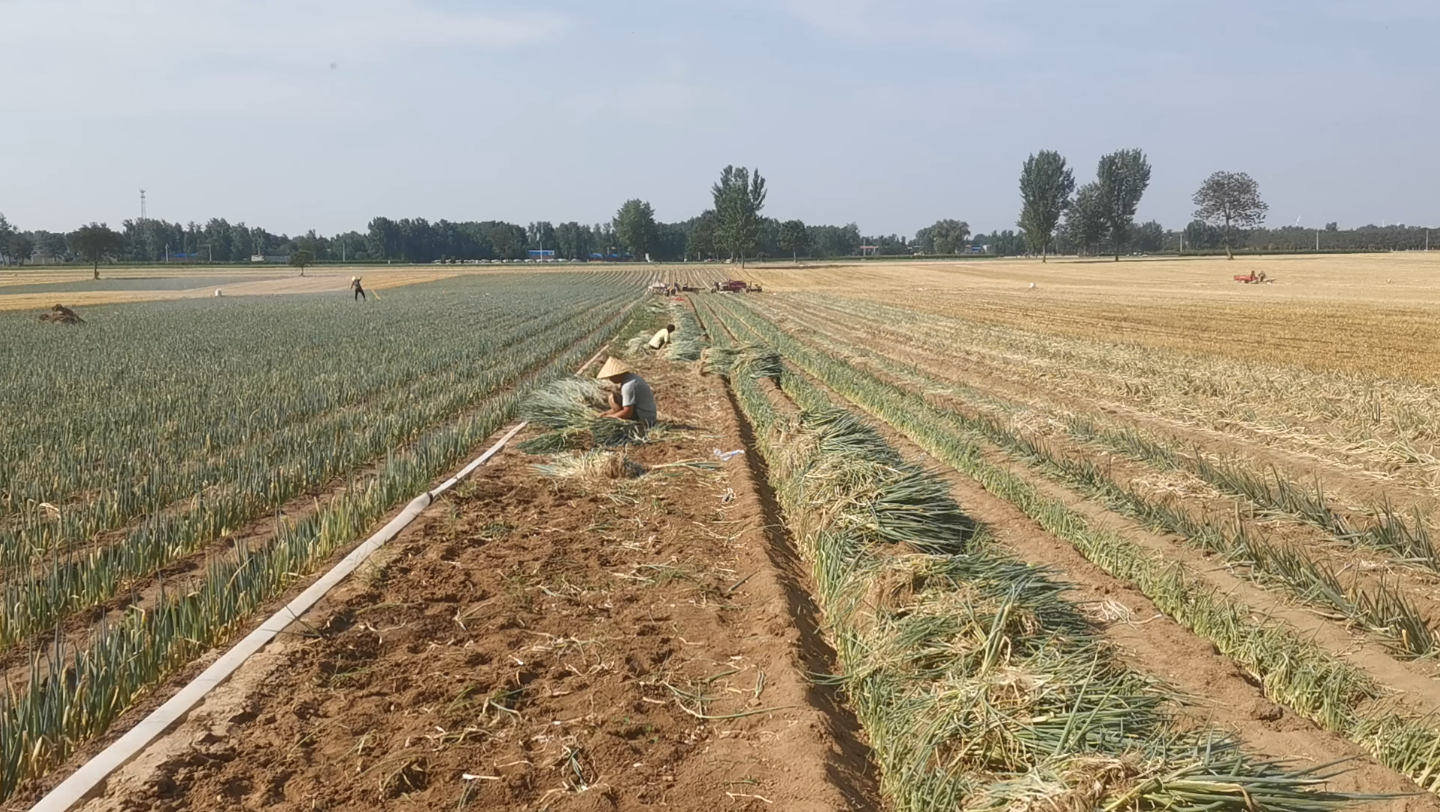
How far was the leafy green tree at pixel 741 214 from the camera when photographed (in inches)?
3816

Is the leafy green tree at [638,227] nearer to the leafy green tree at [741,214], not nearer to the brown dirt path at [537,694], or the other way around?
the leafy green tree at [741,214]

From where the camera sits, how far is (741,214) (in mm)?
96750

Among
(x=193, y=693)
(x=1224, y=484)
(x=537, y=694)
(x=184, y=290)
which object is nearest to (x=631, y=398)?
(x=1224, y=484)

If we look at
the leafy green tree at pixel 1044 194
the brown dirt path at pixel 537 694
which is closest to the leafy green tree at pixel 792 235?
the leafy green tree at pixel 1044 194

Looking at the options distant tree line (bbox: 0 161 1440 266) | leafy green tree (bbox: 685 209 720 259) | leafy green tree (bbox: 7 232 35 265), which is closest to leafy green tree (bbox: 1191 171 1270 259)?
distant tree line (bbox: 0 161 1440 266)

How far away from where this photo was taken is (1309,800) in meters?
2.85

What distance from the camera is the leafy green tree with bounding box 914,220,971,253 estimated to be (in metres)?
137

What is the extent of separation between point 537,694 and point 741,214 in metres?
95.1

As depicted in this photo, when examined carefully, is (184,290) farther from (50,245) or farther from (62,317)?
(50,245)

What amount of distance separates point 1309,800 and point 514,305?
3665cm

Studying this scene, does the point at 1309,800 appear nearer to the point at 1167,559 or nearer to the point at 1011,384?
the point at 1167,559

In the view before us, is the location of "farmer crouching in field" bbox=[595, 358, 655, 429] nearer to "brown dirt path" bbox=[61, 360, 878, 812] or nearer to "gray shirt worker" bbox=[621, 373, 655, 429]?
"gray shirt worker" bbox=[621, 373, 655, 429]

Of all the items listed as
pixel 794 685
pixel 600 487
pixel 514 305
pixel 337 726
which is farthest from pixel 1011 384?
pixel 514 305

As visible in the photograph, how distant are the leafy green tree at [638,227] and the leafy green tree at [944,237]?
150ft
